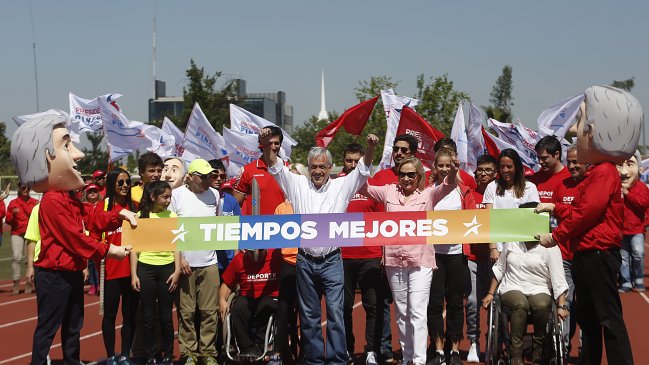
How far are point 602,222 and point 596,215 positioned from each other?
0.19 m

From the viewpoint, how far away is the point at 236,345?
8.66 metres

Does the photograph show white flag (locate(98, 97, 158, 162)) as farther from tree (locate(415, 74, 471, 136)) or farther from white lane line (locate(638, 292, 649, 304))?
tree (locate(415, 74, 471, 136))

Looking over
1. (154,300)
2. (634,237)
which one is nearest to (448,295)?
(154,300)

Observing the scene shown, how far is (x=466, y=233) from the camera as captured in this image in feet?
25.7

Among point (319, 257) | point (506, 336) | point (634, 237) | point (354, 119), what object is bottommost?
point (634, 237)

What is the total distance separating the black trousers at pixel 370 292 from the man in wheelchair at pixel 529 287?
1151mm

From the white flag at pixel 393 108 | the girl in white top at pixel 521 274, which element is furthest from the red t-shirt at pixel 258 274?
the white flag at pixel 393 108

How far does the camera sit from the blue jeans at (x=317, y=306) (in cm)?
804

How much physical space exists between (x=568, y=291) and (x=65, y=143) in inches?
200

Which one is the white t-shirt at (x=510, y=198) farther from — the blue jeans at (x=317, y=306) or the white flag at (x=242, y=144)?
the white flag at (x=242, y=144)

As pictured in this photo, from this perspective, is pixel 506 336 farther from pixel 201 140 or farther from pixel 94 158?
pixel 94 158

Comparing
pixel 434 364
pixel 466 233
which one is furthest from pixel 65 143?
pixel 434 364

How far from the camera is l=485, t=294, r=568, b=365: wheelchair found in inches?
318

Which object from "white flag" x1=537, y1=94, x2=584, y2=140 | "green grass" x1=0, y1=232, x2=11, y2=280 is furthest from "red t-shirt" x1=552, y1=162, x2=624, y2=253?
"green grass" x1=0, y1=232, x2=11, y2=280
